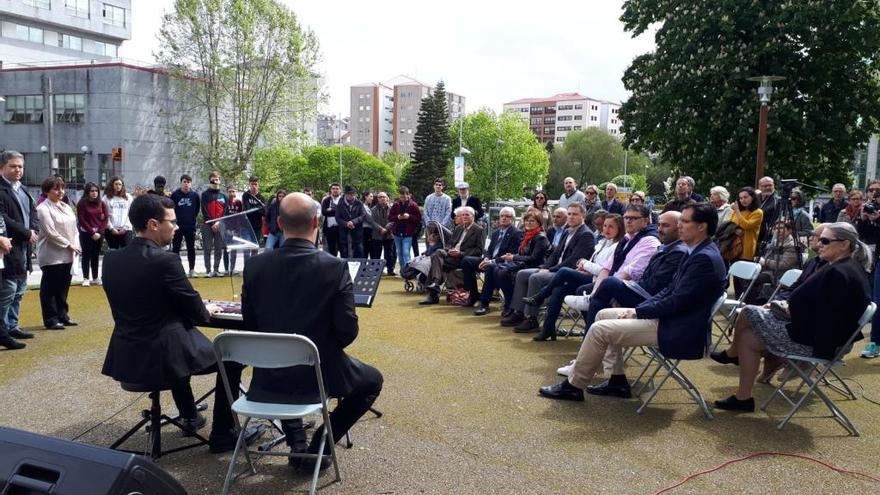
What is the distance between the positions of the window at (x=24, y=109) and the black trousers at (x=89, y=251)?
141ft

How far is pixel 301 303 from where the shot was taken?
330 centimetres

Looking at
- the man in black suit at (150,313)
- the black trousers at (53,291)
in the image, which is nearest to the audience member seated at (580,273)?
the man in black suit at (150,313)

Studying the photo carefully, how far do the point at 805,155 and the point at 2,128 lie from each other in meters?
50.9

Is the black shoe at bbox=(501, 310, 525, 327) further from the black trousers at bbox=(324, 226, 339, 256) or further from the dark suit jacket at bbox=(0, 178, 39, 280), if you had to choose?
the black trousers at bbox=(324, 226, 339, 256)

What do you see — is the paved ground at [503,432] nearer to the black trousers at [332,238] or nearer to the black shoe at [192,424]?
the black shoe at [192,424]

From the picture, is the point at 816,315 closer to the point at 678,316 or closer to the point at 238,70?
the point at 678,316

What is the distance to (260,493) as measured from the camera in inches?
138

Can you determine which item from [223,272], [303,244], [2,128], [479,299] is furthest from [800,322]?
[2,128]

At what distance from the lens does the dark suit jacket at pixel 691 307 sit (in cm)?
468

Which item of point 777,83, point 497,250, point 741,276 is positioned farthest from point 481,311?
point 777,83

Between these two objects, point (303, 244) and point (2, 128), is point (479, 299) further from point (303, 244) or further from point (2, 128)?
point (2, 128)

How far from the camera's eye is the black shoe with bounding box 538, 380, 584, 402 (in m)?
5.11

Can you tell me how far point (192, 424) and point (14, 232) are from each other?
150 inches

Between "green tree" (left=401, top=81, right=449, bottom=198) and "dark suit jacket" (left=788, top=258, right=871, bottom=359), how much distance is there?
64.0 meters
